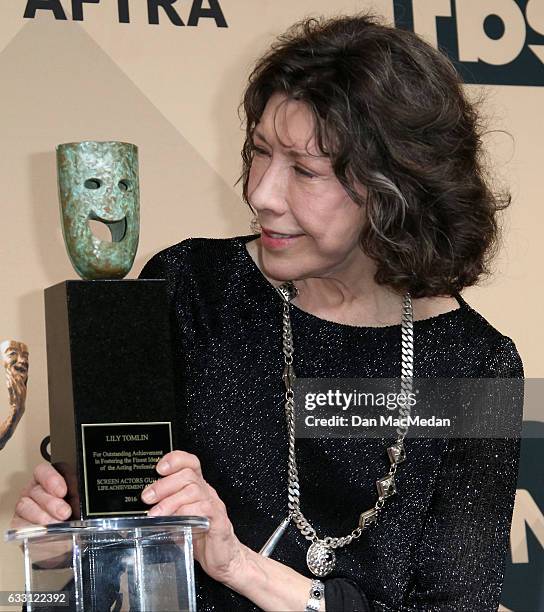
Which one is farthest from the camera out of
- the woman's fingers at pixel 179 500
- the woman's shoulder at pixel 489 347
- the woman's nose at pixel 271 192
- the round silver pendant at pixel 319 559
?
the woman's shoulder at pixel 489 347

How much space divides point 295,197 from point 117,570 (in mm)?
526

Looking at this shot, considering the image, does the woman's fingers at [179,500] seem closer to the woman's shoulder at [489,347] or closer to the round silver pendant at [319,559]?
the round silver pendant at [319,559]

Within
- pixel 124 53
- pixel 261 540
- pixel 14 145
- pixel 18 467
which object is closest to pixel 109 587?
pixel 261 540

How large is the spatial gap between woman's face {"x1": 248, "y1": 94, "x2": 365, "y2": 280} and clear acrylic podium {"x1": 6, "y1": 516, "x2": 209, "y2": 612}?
42 centimetres

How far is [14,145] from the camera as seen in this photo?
2.24 m

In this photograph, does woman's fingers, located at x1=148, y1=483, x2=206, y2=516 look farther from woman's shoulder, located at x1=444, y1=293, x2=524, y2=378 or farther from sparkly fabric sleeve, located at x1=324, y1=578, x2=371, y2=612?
woman's shoulder, located at x1=444, y1=293, x2=524, y2=378

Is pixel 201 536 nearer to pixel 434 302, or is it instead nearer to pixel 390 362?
pixel 390 362

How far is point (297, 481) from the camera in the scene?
63.4 inches

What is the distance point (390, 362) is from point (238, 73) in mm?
956

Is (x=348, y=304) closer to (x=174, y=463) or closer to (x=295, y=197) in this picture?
(x=295, y=197)

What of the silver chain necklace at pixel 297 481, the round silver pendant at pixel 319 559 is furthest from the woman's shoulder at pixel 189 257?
the round silver pendant at pixel 319 559

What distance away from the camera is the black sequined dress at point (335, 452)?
160 cm

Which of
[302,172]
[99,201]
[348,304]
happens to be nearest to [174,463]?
[99,201]

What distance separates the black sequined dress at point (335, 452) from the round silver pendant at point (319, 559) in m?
0.02
